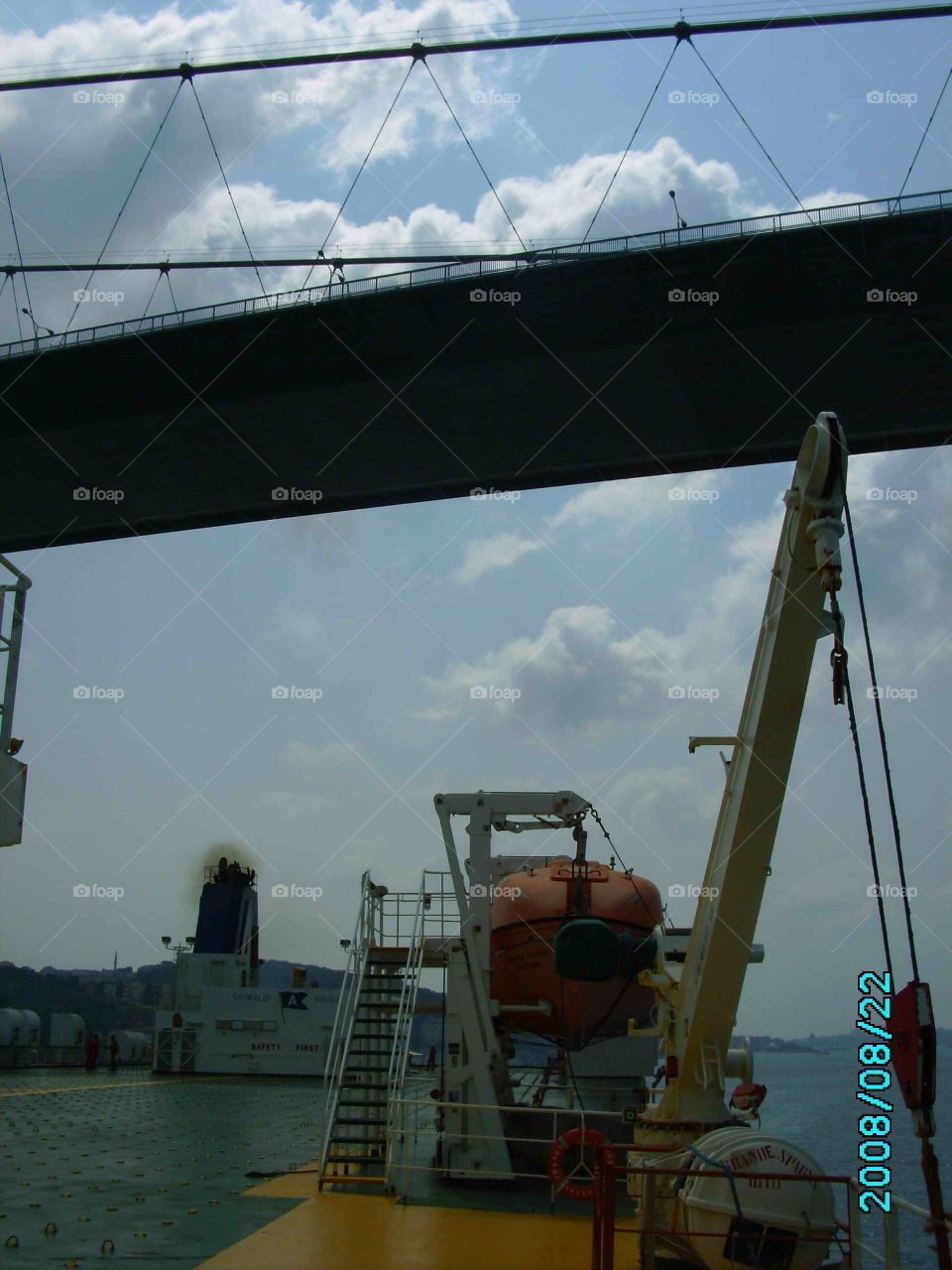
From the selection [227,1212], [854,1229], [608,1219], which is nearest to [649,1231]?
[608,1219]

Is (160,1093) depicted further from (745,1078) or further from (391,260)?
(391,260)

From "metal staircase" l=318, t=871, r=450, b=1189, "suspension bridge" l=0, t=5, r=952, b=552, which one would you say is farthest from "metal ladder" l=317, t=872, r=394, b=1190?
"suspension bridge" l=0, t=5, r=952, b=552

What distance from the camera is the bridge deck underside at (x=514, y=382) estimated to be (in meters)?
26.5

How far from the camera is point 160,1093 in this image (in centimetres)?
2223

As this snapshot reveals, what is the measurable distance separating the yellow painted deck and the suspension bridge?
72.2 ft

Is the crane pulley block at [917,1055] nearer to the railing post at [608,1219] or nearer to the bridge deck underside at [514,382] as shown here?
the railing post at [608,1219]

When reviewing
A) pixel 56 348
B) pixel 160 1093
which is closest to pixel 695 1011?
pixel 160 1093

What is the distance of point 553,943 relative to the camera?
1238 centimetres

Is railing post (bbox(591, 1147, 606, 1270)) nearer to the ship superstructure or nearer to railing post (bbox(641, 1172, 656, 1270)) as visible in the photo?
railing post (bbox(641, 1172, 656, 1270))

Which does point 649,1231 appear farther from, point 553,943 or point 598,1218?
point 553,943

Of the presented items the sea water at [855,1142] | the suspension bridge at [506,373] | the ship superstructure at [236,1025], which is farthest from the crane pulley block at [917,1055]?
the ship superstructure at [236,1025]

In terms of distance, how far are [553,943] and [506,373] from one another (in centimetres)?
2013

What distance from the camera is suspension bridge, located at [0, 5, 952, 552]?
2642 centimetres

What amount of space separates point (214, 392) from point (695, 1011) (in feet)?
88.8
